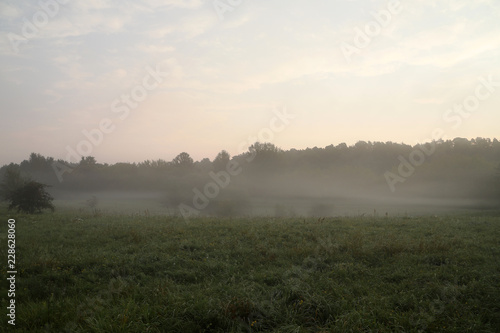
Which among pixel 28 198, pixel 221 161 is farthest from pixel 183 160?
pixel 28 198

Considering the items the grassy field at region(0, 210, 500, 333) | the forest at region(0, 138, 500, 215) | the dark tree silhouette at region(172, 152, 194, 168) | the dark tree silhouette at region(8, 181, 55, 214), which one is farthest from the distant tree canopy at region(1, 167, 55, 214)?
the dark tree silhouette at region(172, 152, 194, 168)

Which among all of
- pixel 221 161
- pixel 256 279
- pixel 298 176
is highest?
pixel 221 161

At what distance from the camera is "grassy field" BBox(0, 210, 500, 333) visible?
5352mm

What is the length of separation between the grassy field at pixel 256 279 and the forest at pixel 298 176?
113ft

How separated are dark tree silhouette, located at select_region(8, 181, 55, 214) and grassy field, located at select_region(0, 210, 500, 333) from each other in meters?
9.32

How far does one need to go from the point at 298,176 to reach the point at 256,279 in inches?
3091

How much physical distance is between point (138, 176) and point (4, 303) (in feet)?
303

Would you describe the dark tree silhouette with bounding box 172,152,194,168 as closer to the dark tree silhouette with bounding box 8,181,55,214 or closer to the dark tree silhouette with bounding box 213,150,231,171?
the dark tree silhouette with bounding box 213,150,231,171

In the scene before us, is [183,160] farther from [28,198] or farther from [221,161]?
[28,198]

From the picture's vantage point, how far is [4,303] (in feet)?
21.0

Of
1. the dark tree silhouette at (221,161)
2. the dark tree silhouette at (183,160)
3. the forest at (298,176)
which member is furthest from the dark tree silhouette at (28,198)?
the dark tree silhouette at (183,160)

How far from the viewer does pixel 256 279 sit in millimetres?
8031

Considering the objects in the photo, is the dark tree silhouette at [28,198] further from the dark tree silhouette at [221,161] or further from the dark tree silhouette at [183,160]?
the dark tree silhouette at [183,160]

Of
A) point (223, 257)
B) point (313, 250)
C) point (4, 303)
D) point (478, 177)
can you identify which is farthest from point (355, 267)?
point (478, 177)
